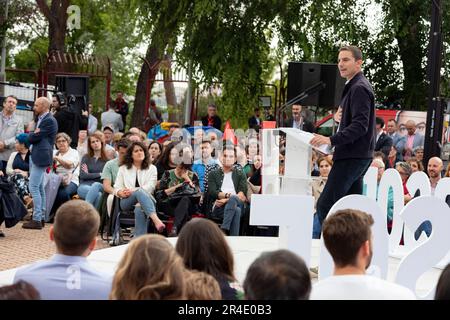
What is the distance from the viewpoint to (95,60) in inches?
869

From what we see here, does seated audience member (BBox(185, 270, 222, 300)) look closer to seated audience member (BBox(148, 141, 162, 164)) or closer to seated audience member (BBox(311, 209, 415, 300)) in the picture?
seated audience member (BBox(311, 209, 415, 300))

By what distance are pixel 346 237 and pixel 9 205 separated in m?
7.73

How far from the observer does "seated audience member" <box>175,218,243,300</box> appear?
473 centimetres

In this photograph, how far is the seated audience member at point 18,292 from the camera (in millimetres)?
3424

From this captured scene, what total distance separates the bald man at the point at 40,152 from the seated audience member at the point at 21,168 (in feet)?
2.84

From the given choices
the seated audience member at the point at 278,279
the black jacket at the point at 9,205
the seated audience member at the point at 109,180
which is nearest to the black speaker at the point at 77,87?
the seated audience member at the point at 109,180

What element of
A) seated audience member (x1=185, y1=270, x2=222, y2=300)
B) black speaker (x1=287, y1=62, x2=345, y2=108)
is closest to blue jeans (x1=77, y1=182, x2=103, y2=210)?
black speaker (x1=287, y1=62, x2=345, y2=108)

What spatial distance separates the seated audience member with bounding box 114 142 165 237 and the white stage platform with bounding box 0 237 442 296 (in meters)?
1.15

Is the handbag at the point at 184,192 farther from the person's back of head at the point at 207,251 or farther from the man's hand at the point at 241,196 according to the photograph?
the person's back of head at the point at 207,251

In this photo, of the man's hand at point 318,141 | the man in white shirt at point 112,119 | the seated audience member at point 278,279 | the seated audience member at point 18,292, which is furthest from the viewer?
the man in white shirt at point 112,119

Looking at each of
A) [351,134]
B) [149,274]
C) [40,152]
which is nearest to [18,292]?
[149,274]

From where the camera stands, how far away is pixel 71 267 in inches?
181
